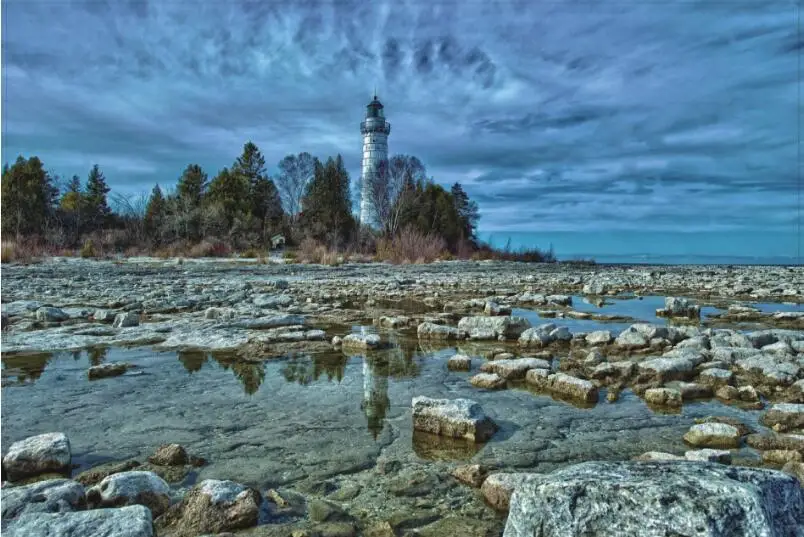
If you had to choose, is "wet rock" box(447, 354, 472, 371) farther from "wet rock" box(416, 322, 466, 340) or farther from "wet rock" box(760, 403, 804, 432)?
"wet rock" box(760, 403, 804, 432)

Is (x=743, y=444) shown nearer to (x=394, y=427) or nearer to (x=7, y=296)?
(x=394, y=427)

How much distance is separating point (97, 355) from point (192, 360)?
2.92 ft

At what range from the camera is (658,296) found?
1091 centimetres

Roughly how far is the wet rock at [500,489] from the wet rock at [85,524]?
1.14 metres

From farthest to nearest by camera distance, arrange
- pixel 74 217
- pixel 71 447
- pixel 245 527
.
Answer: pixel 74 217
pixel 71 447
pixel 245 527

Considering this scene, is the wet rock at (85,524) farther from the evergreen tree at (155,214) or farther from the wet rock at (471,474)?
the evergreen tree at (155,214)

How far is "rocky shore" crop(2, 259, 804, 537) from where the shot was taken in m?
1.27

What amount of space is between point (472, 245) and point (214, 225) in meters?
17.7

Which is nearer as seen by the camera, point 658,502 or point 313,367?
point 658,502

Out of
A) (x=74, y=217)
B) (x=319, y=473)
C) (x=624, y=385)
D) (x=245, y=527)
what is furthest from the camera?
(x=74, y=217)

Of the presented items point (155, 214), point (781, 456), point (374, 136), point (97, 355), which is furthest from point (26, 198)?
point (781, 456)

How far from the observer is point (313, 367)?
4109 millimetres

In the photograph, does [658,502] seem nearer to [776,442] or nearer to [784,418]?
[776,442]

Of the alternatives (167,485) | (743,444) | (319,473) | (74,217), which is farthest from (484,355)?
(74,217)
